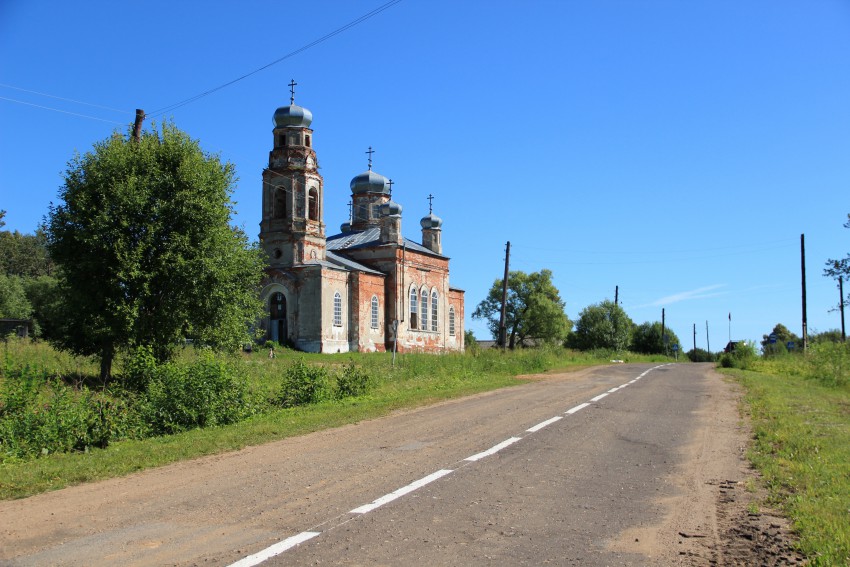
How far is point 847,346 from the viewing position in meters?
27.9

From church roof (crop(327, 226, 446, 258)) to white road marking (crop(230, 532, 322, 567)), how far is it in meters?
Answer: 49.5

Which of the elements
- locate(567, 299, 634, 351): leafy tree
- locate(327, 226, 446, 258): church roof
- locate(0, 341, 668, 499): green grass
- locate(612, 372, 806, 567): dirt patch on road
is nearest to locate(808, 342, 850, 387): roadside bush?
locate(0, 341, 668, 499): green grass

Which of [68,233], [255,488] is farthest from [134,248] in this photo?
[255,488]

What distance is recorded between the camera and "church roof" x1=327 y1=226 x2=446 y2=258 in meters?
56.4

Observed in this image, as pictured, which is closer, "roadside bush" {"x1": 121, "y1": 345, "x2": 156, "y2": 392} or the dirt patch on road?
the dirt patch on road

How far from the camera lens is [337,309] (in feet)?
161

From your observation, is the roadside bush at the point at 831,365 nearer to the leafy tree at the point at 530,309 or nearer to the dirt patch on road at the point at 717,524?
the dirt patch on road at the point at 717,524

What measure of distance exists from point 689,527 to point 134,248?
689 inches

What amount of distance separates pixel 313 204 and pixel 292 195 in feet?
5.91

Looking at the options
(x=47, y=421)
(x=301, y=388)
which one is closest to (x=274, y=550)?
(x=47, y=421)

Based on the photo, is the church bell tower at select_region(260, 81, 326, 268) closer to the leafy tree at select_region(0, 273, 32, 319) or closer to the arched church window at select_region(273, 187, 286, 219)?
the arched church window at select_region(273, 187, 286, 219)

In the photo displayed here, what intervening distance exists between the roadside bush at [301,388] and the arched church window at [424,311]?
3859 centimetres

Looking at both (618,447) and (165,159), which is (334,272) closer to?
(165,159)

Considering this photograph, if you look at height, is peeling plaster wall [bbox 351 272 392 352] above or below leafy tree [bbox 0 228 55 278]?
below
